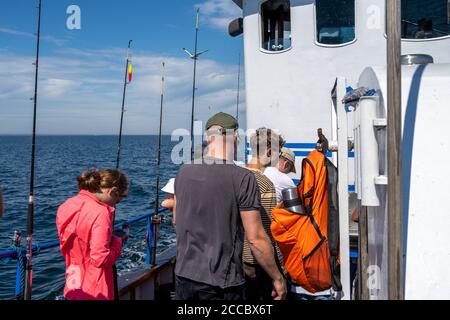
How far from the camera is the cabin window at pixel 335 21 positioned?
6.53m

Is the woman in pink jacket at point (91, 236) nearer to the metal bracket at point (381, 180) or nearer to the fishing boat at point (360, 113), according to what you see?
the fishing boat at point (360, 113)

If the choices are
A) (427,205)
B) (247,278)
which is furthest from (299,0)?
(427,205)

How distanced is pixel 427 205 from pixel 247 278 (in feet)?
6.88

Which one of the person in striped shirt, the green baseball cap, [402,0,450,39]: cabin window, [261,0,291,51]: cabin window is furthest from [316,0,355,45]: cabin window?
Answer: the green baseball cap

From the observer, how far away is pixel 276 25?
724 cm

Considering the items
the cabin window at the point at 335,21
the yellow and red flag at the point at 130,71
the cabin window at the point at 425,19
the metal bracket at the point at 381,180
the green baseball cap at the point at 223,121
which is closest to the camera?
the metal bracket at the point at 381,180

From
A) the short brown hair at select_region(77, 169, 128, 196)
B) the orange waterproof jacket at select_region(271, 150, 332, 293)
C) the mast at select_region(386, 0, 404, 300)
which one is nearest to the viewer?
the mast at select_region(386, 0, 404, 300)

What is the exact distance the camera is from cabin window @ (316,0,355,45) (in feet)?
21.4

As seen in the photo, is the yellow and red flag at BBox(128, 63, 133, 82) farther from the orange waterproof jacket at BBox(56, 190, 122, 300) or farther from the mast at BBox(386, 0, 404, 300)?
the mast at BBox(386, 0, 404, 300)

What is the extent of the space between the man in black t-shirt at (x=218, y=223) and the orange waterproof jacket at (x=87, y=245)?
0.57m

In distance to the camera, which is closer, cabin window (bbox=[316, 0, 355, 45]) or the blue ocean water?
cabin window (bbox=[316, 0, 355, 45])

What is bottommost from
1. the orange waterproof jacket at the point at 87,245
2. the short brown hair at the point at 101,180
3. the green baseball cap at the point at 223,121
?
the orange waterproof jacket at the point at 87,245

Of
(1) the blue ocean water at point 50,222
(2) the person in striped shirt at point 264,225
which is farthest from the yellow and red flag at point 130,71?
(2) the person in striped shirt at point 264,225

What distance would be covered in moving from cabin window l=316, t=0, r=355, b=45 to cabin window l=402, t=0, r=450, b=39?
0.90 metres
